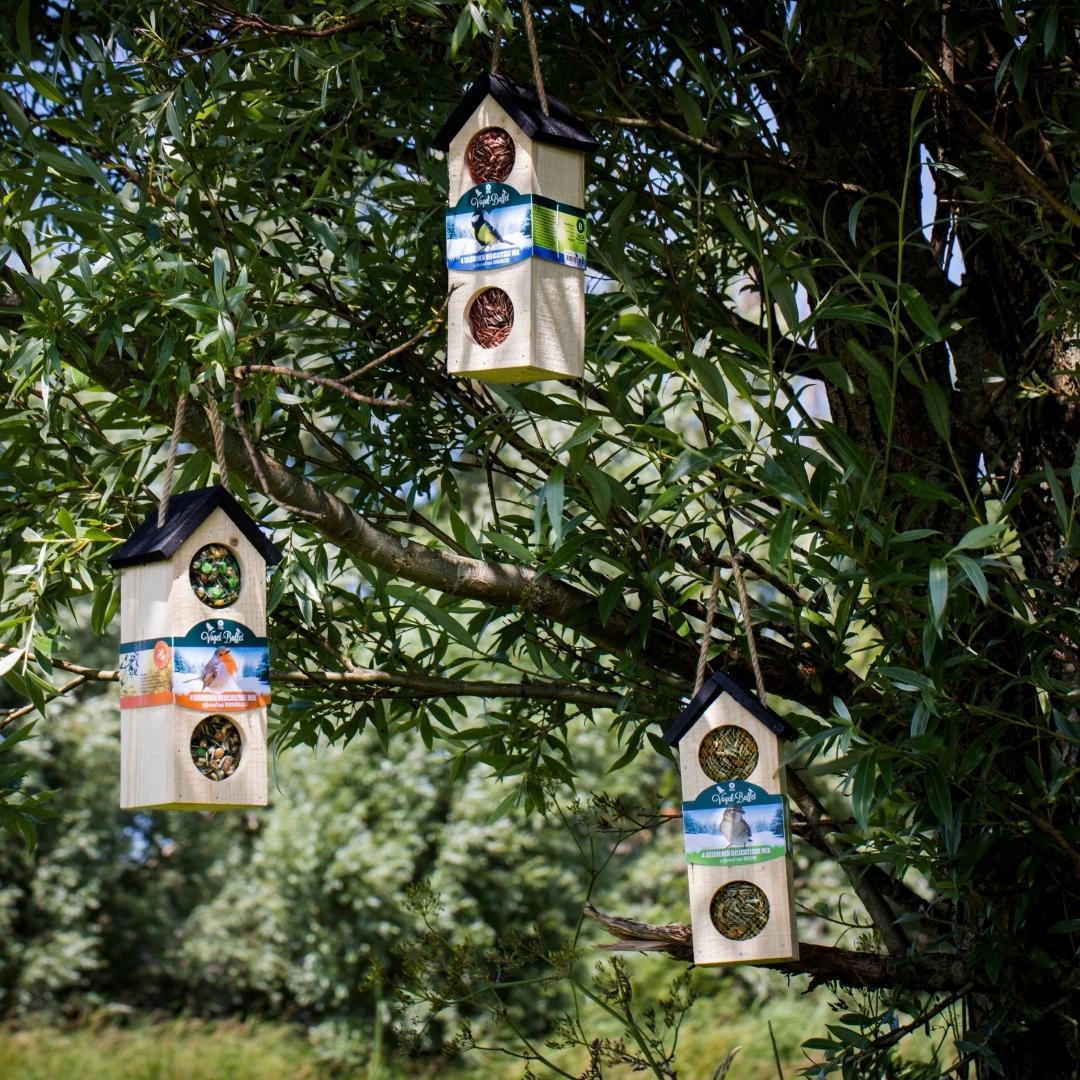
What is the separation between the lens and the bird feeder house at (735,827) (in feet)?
5.90

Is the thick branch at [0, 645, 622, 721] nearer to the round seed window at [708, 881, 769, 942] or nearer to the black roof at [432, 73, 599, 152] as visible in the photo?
the round seed window at [708, 881, 769, 942]

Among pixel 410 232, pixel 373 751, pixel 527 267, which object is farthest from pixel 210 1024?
pixel 527 267

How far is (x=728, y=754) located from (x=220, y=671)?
658mm

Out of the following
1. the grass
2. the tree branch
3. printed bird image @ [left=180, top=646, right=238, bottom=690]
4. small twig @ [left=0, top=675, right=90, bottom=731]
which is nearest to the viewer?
printed bird image @ [left=180, top=646, right=238, bottom=690]

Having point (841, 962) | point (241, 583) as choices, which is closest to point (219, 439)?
point (241, 583)

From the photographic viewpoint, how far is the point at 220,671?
1.66 metres

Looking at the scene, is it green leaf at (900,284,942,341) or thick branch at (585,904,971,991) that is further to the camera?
thick branch at (585,904,971,991)

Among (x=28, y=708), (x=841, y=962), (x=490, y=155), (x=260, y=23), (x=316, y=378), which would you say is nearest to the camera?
(x=316, y=378)

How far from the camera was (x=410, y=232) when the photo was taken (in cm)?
249

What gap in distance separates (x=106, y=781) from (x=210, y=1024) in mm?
1658

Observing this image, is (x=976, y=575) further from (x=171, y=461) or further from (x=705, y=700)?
(x=171, y=461)

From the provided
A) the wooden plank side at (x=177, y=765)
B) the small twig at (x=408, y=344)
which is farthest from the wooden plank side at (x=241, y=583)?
the small twig at (x=408, y=344)

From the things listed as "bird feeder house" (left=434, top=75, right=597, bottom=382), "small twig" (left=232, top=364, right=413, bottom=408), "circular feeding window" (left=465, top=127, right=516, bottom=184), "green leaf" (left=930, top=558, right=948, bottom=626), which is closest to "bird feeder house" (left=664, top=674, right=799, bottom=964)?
"green leaf" (left=930, top=558, right=948, bottom=626)

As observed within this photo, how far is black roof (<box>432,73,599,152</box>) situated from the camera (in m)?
1.72
